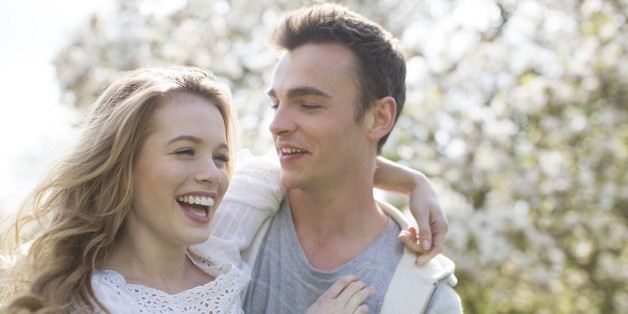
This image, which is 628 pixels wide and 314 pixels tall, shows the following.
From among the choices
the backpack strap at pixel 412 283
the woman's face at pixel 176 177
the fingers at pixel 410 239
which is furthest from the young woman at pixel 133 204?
the fingers at pixel 410 239

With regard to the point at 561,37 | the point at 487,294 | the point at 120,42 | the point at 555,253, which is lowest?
the point at 487,294

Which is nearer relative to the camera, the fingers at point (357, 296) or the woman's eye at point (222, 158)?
the woman's eye at point (222, 158)

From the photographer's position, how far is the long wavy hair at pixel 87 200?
2.45 metres

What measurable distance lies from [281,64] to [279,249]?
68 cm

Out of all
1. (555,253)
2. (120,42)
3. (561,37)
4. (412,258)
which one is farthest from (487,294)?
(412,258)

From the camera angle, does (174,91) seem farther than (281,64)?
No

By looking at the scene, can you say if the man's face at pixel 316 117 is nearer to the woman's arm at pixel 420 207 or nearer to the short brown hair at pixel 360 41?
the short brown hair at pixel 360 41

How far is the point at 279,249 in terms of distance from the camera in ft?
10.3

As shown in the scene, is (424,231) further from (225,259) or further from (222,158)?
(222,158)

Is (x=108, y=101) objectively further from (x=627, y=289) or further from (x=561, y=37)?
(x=627, y=289)

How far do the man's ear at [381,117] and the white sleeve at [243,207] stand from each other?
381mm

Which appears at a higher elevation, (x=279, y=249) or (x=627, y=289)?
(x=279, y=249)

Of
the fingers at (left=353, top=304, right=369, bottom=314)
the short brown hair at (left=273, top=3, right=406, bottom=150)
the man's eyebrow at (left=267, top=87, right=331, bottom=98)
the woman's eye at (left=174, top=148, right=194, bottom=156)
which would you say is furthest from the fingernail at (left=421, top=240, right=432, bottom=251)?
the woman's eye at (left=174, top=148, right=194, bottom=156)

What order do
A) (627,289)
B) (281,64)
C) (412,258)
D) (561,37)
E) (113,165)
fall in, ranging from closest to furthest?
(113,165) → (412,258) → (281,64) → (561,37) → (627,289)
